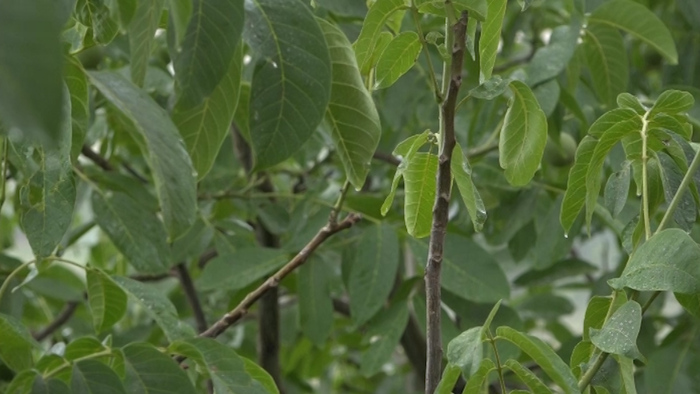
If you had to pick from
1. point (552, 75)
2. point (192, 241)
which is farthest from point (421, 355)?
point (552, 75)

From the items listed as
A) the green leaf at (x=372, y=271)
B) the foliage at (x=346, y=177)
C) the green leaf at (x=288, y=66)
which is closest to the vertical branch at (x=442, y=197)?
the foliage at (x=346, y=177)

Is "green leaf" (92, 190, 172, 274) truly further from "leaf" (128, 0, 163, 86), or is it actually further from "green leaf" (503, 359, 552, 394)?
"green leaf" (503, 359, 552, 394)

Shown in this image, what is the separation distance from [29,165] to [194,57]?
0.57 feet

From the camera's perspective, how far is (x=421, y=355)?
50.0 inches

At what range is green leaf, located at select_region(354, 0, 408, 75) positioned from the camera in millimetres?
522

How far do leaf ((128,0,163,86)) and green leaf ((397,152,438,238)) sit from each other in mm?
145

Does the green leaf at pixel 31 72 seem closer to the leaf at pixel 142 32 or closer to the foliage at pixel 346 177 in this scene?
the foliage at pixel 346 177

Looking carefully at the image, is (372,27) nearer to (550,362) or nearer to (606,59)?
(550,362)

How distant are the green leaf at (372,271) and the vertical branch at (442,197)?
0.43m

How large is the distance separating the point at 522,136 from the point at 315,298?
1.65 ft

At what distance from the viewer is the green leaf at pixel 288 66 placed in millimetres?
576

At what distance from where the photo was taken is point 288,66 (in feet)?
1.91

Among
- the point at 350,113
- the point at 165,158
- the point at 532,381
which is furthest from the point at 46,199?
the point at 532,381

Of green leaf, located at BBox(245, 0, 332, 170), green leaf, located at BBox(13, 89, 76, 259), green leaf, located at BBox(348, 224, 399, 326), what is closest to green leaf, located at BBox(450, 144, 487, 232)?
green leaf, located at BBox(245, 0, 332, 170)
